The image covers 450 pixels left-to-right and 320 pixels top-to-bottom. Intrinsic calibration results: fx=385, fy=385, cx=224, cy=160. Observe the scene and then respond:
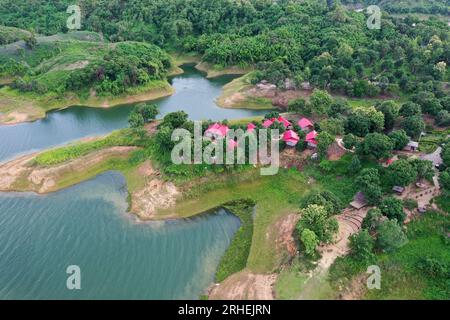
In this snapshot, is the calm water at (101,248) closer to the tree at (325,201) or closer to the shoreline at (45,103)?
the tree at (325,201)

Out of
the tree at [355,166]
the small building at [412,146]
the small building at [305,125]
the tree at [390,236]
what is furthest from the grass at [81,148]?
the small building at [412,146]

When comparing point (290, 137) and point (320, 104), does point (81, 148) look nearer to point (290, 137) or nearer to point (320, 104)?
point (290, 137)

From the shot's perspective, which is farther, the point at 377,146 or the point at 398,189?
the point at 377,146

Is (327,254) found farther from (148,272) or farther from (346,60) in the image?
(346,60)

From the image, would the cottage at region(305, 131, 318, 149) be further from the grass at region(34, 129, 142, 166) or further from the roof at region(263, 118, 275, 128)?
the grass at region(34, 129, 142, 166)

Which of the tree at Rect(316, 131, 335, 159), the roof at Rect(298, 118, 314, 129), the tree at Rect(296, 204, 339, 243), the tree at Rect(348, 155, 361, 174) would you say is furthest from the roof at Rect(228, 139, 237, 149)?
the tree at Rect(348, 155, 361, 174)

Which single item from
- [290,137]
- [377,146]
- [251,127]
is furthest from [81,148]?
[377,146]
